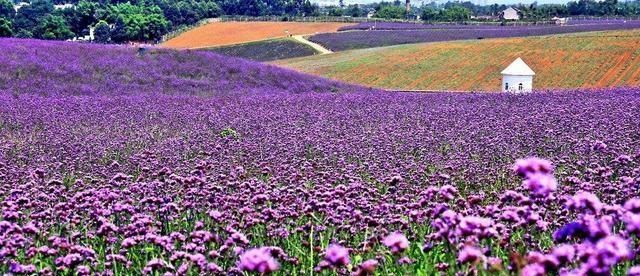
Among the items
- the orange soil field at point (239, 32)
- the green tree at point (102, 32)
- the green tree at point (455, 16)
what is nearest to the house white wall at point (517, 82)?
the orange soil field at point (239, 32)

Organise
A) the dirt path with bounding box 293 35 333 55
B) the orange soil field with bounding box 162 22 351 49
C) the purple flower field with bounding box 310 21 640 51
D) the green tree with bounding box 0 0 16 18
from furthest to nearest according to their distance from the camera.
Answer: the green tree with bounding box 0 0 16 18
the orange soil field with bounding box 162 22 351 49
the dirt path with bounding box 293 35 333 55
the purple flower field with bounding box 310 21 640 51

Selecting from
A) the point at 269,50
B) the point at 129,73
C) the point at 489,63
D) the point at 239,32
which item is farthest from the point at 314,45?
the point at 129,73

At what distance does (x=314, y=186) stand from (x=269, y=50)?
203 feet

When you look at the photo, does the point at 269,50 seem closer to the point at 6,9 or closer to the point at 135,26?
A: the point at 135,26

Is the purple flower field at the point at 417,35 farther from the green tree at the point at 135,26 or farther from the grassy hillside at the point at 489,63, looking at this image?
the green tree at the point at 135,26

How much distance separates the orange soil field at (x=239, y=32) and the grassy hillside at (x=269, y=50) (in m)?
4.76

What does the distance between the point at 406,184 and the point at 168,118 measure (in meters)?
8.61

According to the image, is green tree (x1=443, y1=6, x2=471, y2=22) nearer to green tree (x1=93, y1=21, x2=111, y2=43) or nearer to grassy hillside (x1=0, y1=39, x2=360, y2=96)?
green tree (x1=93, y1=21, x2=111, y2=43)

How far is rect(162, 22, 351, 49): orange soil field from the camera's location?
77.3 meters

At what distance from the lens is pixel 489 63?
157 ft

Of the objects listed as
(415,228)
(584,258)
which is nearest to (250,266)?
(584,258)

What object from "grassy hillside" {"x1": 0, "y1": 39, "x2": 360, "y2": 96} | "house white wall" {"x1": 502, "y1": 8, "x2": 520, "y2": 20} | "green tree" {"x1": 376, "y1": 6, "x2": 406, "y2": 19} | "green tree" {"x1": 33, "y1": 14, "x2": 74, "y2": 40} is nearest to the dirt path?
"green tree" {"x1": 33, "y1": 14, "x2": 74, "y2": 40}

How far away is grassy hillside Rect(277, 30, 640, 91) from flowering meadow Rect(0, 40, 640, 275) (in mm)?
22000

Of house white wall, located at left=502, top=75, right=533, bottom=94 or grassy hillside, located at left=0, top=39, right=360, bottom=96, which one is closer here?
grassy hillside, located at left=0, top=39, right=360, bottom=96
